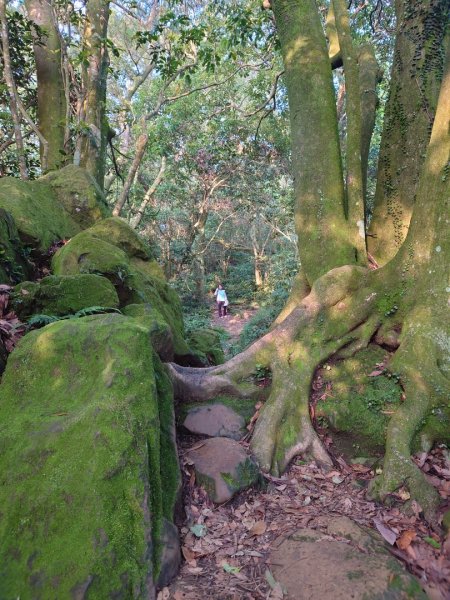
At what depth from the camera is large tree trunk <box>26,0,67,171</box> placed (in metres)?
9.15

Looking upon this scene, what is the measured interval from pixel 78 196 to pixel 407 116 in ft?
18.0

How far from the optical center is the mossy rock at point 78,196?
7547 millimetres

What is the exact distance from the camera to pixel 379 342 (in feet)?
15.7

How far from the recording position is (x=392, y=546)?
2922mm

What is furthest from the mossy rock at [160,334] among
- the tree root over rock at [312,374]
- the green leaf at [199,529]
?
the green leaf at [199,529]

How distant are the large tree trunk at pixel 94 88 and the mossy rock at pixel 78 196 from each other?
68.8 inches

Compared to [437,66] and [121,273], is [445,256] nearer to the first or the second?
[437,66]

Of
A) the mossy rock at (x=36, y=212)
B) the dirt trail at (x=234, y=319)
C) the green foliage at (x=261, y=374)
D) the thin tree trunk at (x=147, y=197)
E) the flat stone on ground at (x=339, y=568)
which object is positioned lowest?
the dirt trail at (x=234, y=319)

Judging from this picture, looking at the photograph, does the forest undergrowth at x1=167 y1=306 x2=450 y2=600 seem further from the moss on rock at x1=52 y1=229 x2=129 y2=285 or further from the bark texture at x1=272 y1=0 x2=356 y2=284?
the bark texture at x1=272 y1=0 x2=356 y2=284

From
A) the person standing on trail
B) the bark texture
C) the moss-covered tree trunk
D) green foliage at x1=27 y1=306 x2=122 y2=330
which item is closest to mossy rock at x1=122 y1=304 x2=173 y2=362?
green foliage at x1=27 y1=306 x2=122 y2=330

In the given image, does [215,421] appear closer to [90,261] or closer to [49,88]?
[90,261]

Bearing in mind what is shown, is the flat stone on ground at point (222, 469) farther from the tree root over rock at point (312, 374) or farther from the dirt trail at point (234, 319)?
the dirt trail at point (234, 319)

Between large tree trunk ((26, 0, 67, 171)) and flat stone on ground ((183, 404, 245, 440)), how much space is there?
23.3 feet

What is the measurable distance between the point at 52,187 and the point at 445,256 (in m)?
6.39
